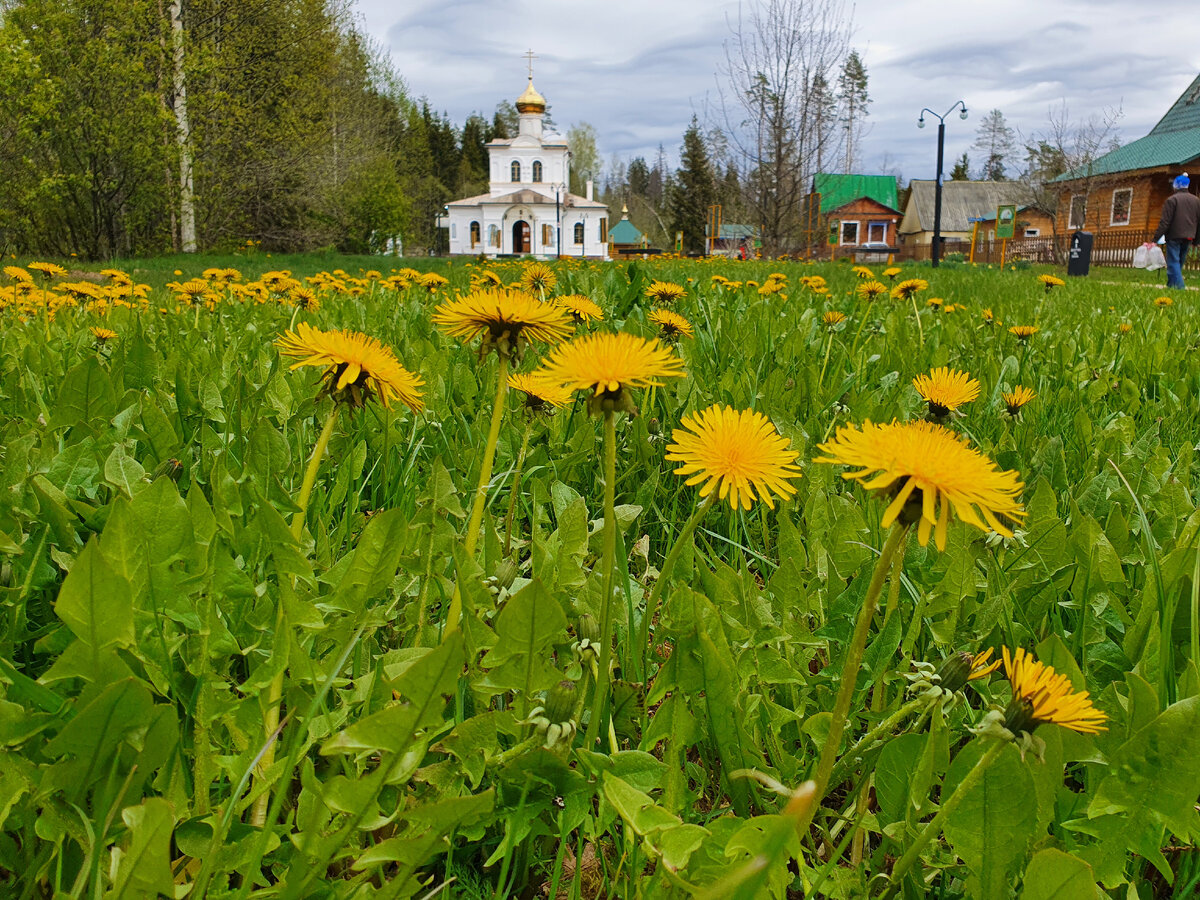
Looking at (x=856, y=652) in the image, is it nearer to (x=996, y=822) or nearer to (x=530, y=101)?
(x=996, y=822)

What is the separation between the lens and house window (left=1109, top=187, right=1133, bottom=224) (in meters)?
34.7

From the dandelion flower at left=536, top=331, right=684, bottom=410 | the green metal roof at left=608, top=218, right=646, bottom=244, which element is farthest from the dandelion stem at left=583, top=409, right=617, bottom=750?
the green metal roof at left=608, top=218, right=646, bottom=244

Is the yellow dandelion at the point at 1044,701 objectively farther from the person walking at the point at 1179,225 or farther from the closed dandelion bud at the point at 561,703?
the person walking at the point at 1179,225

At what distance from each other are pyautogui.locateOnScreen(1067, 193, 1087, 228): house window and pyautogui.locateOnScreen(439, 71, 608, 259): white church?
3310 cm

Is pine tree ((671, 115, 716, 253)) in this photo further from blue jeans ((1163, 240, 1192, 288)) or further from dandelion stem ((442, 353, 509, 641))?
dandelion stem ((442, 353, 509, 641))

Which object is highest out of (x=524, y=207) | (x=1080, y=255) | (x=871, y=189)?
(x=871, y=189)

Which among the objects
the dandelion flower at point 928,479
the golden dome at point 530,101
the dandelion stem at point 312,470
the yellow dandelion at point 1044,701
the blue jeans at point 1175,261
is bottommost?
the yellow dandelion at point 1044,701

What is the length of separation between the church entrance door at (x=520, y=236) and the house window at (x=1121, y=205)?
39145 mm

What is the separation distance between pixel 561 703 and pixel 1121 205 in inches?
1694

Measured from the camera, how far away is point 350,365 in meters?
0.96

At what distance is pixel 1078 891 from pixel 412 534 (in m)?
0.79

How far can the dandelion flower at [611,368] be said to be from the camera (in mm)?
825

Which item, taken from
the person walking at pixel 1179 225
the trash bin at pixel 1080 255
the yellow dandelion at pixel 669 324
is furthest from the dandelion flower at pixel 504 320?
the trash bin at pixel 1080 255

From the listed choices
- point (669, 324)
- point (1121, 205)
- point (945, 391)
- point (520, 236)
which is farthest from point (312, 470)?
point (520, 236)
